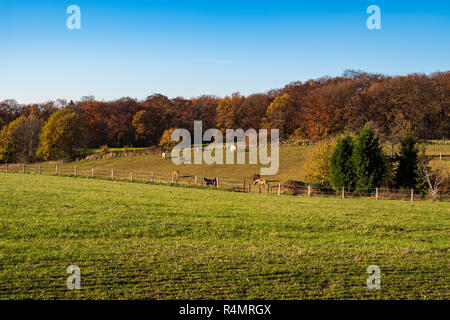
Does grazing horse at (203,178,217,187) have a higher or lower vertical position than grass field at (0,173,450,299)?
lower

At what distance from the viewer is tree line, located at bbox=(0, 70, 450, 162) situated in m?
65.1

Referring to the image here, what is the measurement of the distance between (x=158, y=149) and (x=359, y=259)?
64094 mm

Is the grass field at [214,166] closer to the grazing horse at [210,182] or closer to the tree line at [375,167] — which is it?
the tree line at [375,167]

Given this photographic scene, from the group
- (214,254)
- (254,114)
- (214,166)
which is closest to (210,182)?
(214,166)

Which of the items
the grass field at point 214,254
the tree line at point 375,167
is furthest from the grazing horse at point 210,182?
the grass field at point 214,254

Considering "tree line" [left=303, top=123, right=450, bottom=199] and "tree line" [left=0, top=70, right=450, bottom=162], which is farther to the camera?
"tree line" [left=0, top=70, right=450, bottom=162]

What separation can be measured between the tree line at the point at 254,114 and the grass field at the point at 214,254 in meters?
35.8

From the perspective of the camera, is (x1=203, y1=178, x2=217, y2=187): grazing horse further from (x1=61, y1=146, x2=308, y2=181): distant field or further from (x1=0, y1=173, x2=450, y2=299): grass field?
(x1=0, y1=173, x2=450, y2=299): grass field

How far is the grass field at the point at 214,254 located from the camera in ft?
20.8

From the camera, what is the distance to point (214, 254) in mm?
8523

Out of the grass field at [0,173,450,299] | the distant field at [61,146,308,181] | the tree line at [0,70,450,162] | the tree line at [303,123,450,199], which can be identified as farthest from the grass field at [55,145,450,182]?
the grass field at [0,173,450,299]

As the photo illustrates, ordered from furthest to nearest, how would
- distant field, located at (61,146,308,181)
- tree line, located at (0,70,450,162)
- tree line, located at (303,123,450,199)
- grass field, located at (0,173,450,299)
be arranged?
tree line, located at (0,70,450,162), distant field, located at (61,146,308,181), tree line, located at (303,123,450,199), grass field, located at (0,173,450,299)

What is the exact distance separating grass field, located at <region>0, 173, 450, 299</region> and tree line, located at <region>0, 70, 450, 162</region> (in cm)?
3582
